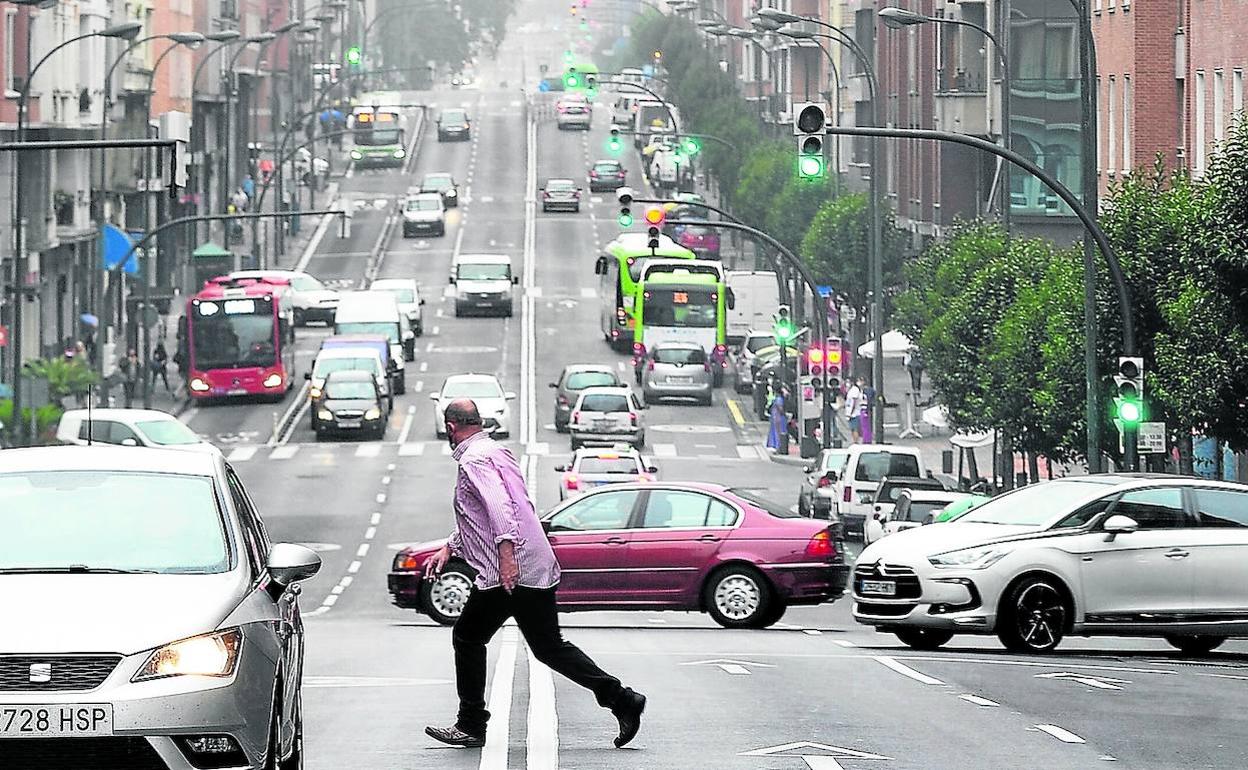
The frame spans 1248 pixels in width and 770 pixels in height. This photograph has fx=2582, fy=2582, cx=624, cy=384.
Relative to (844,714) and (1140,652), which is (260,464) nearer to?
(1140,652)

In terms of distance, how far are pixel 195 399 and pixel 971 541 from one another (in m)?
47.3

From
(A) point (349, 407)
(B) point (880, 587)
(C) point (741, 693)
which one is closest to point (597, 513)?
(B) point (880, 587)

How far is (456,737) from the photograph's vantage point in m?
11.4

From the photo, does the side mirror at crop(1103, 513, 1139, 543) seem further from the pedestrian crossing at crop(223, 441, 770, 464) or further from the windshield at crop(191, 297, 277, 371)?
the windshield at crop(191, 297, 277, 371)

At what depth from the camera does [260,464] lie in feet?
174

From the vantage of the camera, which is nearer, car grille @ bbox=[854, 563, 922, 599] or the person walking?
the person walking

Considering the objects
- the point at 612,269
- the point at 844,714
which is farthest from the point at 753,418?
the point at 844,714

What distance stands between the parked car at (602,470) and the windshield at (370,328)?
2765 centimetres

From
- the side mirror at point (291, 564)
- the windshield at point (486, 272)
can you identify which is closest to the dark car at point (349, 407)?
the windshield at point (486, 272)

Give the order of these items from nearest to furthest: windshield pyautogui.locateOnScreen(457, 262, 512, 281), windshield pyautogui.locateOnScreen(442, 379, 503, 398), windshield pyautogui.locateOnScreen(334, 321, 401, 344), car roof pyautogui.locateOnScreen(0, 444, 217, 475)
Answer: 1. car roof pyautogui.locateOnScreen(0, 444, 217, 475)
2. windshield pyautogui.locateOnScreen(442, 379, 503, 398)
3. windshield pyautogui.locateOnScreen(334, 321, 401, 344)
4. windshield pyautogui.locateOnScreen(457, 262, 512, 281)

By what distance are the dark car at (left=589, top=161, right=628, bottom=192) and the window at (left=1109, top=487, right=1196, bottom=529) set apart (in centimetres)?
9564

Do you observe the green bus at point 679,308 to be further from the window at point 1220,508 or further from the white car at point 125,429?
the window at point 1220,508

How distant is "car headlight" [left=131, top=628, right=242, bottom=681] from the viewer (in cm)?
850

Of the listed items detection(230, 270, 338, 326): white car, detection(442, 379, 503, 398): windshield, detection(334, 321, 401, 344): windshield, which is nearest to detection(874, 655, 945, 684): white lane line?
detection(442, 379, 503, 398): windshield
